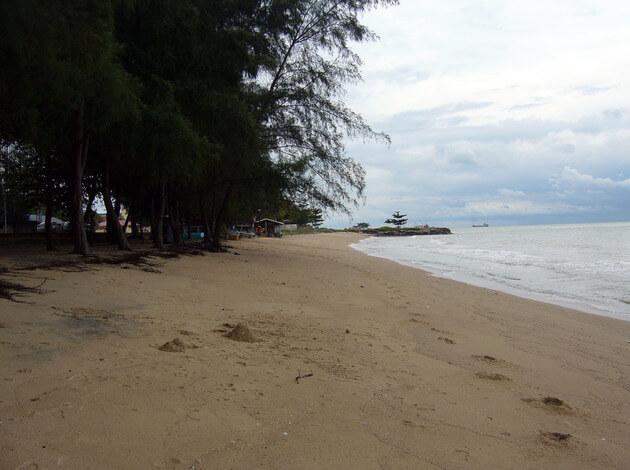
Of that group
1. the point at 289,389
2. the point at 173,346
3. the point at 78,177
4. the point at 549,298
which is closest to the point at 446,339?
the point at 289,389

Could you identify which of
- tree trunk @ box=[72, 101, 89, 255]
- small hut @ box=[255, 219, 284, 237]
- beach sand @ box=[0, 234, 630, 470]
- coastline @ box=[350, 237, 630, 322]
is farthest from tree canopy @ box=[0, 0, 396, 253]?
small hut @ box=[255, 219, 284, 237]

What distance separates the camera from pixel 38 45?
18.2 feet

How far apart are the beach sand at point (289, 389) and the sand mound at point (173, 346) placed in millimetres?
21

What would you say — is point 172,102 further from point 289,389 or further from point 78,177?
point 289,389

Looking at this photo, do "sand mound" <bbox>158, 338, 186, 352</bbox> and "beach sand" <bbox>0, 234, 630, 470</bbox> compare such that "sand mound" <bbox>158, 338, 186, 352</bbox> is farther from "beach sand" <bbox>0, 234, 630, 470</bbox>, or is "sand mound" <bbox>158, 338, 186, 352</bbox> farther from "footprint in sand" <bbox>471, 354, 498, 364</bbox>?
"footprint in sand" <bbox>471, 354, 498, 364</bbox>

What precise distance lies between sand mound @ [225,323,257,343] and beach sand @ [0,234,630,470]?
33mm

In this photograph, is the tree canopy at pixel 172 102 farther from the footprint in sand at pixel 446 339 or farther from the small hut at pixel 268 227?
the small hut at pixel 268 227

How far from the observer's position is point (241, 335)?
5.34m

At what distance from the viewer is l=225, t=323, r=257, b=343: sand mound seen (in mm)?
5273

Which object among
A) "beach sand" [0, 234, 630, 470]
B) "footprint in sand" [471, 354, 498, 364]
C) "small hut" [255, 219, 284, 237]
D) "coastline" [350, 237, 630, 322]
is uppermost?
"small hut" [255, 219, 284, 237]

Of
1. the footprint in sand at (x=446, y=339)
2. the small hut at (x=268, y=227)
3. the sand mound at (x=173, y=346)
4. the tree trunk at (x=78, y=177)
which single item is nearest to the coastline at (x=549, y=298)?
the footprint in sand at (x=446, y=339)

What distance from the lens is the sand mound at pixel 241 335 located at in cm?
527

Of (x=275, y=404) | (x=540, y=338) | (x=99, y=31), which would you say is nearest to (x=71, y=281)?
(x=99, y=31)

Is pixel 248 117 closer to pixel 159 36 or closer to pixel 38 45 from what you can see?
pixel 159 36
